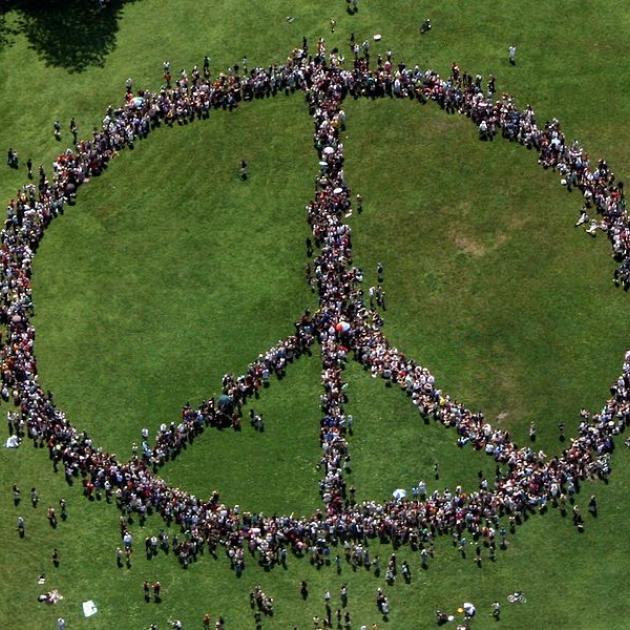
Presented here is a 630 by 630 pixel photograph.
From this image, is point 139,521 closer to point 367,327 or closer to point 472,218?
point 367,327

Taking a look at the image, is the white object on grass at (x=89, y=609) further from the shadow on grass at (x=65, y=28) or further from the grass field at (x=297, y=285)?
the shadow on grass at (x=65, y=28)

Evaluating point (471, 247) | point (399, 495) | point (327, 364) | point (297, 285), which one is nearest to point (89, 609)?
point (399, 495)

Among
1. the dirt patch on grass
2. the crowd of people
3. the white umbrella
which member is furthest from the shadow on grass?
the white umbrella

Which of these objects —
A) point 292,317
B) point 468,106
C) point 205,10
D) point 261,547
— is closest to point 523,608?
point 261,547

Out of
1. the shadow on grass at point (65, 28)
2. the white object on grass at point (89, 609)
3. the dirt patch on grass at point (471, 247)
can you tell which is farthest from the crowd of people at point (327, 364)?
the dirt patch on grass at point (471, 247)

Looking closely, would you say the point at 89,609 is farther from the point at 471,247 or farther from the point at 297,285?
the point at 471,247
